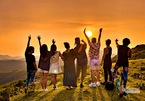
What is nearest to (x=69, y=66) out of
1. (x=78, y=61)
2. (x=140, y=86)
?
(x=78, y=61)

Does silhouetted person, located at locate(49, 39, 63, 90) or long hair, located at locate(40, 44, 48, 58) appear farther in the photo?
silhouetted person, located at locate(49, 39, 63, 90)

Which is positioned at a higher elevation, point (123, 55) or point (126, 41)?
point (126, 41)

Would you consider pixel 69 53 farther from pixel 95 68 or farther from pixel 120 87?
pixel 120 87

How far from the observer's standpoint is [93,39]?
19.0 meters

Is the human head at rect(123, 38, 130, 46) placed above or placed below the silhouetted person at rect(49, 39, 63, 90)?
above

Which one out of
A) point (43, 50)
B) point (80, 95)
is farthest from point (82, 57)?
point (80, 95)

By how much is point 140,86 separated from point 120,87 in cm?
363

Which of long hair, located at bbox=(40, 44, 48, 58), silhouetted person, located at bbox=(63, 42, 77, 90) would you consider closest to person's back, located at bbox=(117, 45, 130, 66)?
silhouetted person, located at bbox=(63, 42, 77, 90)

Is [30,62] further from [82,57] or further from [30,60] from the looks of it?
[82,57]

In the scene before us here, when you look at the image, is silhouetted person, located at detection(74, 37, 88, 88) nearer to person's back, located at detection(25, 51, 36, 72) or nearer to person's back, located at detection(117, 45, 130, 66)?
person's back, located at detection(117, 45, 130, 66)

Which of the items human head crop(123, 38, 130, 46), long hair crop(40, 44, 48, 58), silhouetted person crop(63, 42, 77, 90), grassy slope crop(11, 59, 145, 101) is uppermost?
human head crop(123, 38, 130, 46)

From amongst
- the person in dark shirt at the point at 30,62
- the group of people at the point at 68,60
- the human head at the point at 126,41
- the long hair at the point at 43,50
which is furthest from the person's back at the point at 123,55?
the person in dark shirt at the point at 30,62

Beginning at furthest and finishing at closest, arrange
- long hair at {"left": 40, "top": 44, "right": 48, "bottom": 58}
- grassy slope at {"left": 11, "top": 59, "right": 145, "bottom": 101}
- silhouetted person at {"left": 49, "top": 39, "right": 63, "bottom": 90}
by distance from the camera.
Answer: silhouetted person at {"left": 49, "top": 39, "right": 63, "bottom": 90}
long hair at {"left": 40, "top": 44, "right": 48, "bottom": 58}
grassy slope at {"left": 11, "top": 59, "right": 145, "bottom": 101}

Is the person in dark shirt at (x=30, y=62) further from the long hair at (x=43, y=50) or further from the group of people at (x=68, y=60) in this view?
the long hair at (x=43, y=50)
